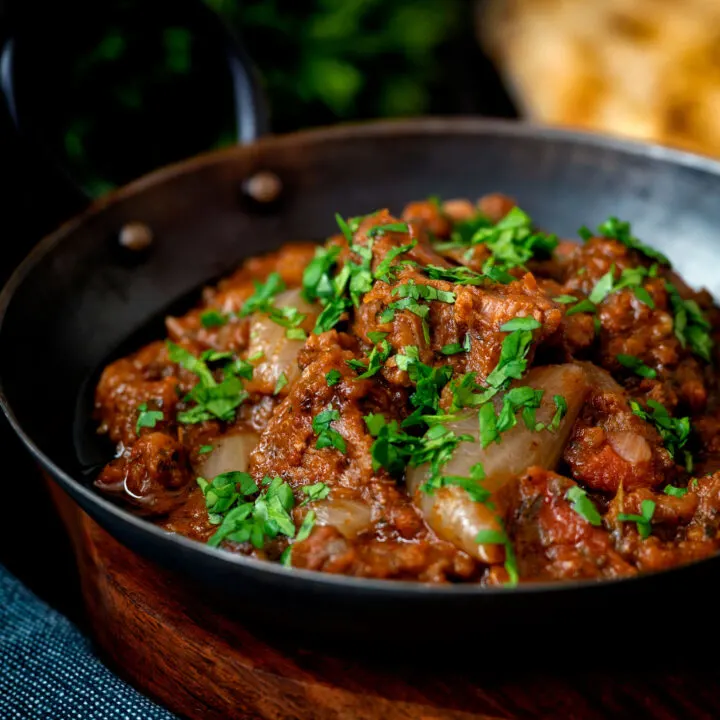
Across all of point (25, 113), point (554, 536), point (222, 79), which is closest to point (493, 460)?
point (554, 536)

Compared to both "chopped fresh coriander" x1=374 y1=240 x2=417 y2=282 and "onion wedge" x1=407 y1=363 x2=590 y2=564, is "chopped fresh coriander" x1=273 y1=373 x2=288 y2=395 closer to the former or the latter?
"chopped fresh coriander" x1=374 y1=240 x2=417 y2=282

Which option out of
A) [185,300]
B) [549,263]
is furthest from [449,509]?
[185,300]

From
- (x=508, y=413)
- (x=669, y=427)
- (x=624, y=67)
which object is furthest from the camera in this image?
(x=624, y=67)

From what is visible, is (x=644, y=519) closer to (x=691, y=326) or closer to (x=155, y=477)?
(x=691, y=326)

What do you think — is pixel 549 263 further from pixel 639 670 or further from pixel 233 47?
pixel 233 47

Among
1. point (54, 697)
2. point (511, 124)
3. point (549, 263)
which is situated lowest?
point (54, 697)

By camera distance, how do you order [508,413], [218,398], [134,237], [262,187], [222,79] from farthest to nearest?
[222,79] → [262,187] → [134,237] → [218,398] → [508,413]

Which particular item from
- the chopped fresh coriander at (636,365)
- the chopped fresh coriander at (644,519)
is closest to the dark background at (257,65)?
the chopped fresh coriander at (636,365)
